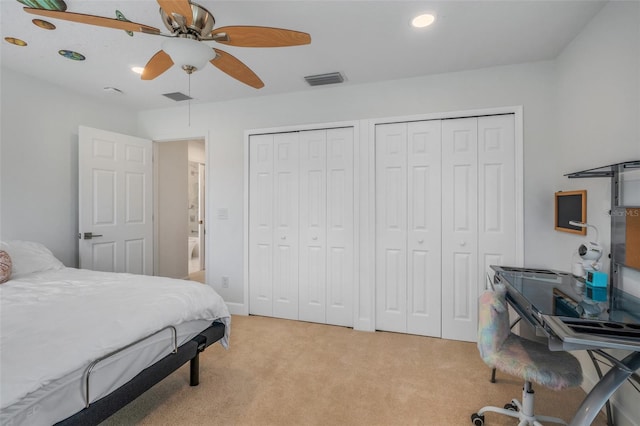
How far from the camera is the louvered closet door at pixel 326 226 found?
3.21 meters

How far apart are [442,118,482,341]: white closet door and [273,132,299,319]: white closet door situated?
155cm

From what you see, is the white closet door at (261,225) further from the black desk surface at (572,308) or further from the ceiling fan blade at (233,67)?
the black desk surface at (572,308)

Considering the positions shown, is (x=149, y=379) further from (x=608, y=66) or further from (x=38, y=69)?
(x=608, y=66)

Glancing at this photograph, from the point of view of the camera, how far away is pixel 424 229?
9.78 feet

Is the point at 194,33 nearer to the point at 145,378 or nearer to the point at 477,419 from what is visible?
the point at 145,378

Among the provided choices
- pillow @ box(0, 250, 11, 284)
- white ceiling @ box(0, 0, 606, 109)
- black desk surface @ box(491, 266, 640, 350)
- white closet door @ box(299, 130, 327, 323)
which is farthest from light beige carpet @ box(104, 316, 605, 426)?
white ceiling @ box(0, 0, 606, 109)

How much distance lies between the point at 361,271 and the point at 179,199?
3221 millimetres

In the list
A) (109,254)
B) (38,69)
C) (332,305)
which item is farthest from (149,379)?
(38,69)

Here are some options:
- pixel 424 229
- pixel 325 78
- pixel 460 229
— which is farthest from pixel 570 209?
pixel 325 78

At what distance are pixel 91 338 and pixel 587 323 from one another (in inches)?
85.1

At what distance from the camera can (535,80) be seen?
267cm

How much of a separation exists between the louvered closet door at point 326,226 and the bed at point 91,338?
1.28 m

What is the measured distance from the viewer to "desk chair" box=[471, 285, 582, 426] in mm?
1454

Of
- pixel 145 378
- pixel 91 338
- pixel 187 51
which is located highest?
pixel 187 51
